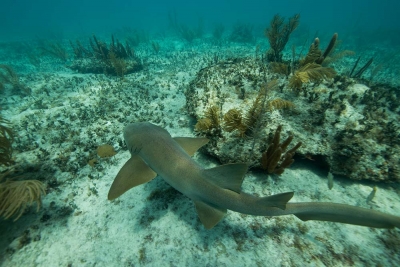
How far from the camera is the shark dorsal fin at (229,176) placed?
2770 mm

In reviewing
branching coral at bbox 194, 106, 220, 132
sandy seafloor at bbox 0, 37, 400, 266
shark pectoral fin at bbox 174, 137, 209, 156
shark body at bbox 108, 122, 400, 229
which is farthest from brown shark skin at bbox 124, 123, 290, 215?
branching coral at bbox 194, 106, 220, 132

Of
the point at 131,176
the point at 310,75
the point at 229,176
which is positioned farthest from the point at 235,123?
the point at 310,75

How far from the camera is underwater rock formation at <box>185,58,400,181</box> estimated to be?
4.45 m

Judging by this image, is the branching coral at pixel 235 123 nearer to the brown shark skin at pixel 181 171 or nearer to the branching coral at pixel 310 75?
the brown shark skin at pixel 181 171

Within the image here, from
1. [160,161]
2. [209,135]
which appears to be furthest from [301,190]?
[160,161]

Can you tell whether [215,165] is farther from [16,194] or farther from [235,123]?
[16,194]

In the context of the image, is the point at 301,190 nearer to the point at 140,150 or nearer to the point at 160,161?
the point at 160,161

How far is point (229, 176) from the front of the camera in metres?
2.86

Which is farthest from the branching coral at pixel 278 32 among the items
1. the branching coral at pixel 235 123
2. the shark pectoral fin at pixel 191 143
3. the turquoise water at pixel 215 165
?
the shark pectoral fin at pixel 191 143

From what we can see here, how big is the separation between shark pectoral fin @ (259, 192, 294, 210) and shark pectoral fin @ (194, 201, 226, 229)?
695 millimetres

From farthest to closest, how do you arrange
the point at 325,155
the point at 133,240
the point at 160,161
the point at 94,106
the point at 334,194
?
the point at 94,106 < the point at 325,155 < the point at 334,194 < the point at 133,240 < the point at 160,161

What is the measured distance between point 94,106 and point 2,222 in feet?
18.1

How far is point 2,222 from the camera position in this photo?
3883mm

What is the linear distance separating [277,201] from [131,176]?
2713mm
